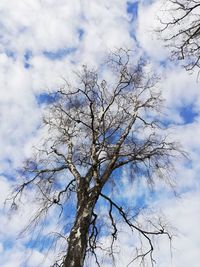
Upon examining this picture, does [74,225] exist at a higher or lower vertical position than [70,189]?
lower

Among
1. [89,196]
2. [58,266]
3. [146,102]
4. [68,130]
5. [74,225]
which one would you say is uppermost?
[146,102]

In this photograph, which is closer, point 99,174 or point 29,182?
point 99,174

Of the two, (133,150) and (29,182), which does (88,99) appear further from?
(29,182)

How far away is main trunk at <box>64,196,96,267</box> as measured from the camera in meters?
10.3

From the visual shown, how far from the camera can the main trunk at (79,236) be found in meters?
10.3

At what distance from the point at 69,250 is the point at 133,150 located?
3577 mm

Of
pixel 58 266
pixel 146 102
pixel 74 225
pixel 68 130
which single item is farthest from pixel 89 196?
pixel 146 102

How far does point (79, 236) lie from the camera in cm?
1067

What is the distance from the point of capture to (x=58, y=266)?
35.0 ft

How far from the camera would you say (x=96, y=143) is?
1298 centimetres

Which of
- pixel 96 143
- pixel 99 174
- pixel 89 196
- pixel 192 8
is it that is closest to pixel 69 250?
pixel 89 196

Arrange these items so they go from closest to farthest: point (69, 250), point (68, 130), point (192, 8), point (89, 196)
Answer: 1. point (192, 8)
2. point (69, 250)
3. point (89, 196)
4. point (68, 130)

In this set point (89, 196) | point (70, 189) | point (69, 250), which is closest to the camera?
point (69, 250)

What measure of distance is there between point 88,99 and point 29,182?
8.89ft
